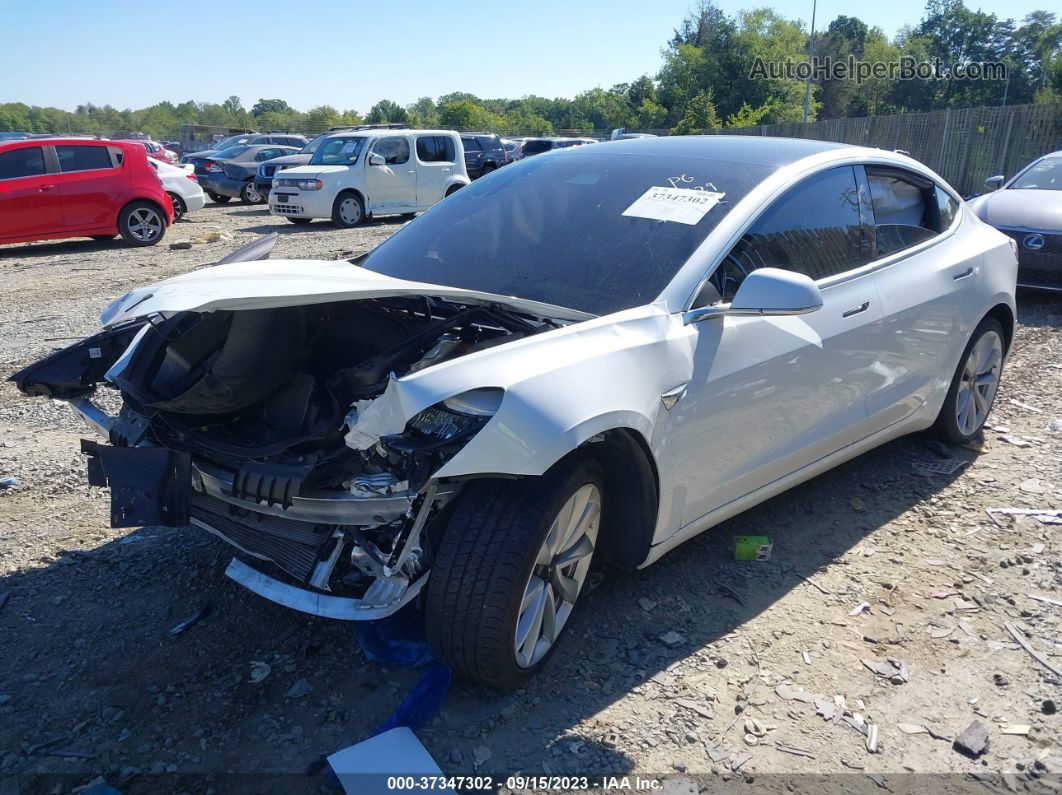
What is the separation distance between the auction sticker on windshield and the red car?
1198cm

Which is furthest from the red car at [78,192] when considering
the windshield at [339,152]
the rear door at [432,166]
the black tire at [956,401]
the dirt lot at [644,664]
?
the black tire at [956,401]

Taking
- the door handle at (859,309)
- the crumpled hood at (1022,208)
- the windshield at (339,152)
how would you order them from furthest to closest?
1. the windshield at (339,152)
2. the crumpled hood at (1022,208)
3. the door handle at (859,309)

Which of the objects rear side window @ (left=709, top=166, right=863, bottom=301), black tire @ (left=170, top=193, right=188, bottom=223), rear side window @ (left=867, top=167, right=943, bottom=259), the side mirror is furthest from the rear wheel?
the side mirror

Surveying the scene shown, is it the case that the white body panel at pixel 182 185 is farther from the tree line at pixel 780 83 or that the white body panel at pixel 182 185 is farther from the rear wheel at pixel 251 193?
the tree line at pixel 780 83

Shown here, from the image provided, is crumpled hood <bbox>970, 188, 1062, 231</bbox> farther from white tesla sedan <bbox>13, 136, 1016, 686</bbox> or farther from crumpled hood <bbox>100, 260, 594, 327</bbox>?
crumpled hood <bbox>100, 260, 594, 327</bbox>

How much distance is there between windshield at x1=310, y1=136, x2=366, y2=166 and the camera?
51.9ft

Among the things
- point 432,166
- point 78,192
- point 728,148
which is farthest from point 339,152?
point 728,148

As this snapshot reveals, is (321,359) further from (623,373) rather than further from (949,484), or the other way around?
(949,484)

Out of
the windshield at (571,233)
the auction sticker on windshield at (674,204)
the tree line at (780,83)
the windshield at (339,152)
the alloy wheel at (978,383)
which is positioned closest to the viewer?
the windshield at (571,233)

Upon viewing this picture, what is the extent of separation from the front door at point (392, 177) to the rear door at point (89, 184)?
452 centimetres

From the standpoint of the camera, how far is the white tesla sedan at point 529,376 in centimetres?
244

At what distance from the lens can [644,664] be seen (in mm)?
2889

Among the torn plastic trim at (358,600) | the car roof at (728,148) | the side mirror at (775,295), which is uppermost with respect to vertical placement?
the car roof at (728,148)

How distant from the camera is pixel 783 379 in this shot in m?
3.20
